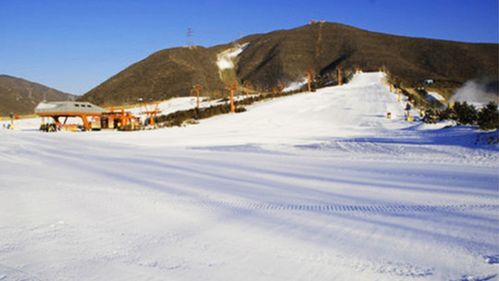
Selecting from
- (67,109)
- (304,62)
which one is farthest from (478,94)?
(304,62)

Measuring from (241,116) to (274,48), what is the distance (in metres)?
102

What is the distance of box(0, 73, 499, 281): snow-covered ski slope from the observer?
406 centimetres

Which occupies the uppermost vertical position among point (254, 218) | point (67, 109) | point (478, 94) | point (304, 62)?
point (304, 62)

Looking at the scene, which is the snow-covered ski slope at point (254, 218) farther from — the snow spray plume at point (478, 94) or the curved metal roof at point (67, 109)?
the snow spray plume at point (478, 94)

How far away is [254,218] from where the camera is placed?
595 centimetres

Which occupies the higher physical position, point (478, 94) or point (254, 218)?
point (478, 94)

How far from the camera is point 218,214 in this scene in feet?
20.4

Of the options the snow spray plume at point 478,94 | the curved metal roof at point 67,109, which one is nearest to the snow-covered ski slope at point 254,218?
the curved metal roof at point 67,109

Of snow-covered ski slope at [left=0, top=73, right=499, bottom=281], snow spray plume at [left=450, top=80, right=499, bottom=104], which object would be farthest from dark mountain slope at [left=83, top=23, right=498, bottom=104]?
snow-covered ski slope at [left=0, top=73, right=499, bottom=281]

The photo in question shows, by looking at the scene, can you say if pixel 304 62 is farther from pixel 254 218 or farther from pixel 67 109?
pixel 254 218

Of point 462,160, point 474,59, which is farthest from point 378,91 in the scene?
point 474,59

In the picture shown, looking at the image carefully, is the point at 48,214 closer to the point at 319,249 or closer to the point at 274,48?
the point at 319,249

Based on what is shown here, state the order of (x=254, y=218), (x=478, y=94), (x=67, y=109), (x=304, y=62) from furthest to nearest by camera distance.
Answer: (x=304, y=62) < (x=478, y=94) < (x=67, y=109) < (x=254, y=218)

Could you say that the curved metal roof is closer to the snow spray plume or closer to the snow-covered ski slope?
the snow-covered ski slope
